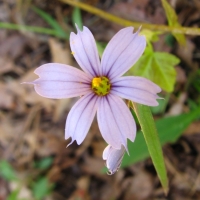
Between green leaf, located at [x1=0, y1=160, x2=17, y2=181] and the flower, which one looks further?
green leaf, located at [x1=0, y1=160, x2=17, y2=181]

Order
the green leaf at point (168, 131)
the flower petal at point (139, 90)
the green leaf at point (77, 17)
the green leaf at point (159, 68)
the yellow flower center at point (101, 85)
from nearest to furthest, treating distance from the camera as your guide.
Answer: the flower petal at point (139, 90) < the yellow flower center at point (101, 85) < the green leaf at point (159, 68) < the green leaf at point (168, 131) < the green leaf at point (77, 17)

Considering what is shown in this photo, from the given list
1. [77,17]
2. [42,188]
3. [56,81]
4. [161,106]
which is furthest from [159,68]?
[42,188]

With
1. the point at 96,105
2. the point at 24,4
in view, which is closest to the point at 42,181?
the point at 24,4

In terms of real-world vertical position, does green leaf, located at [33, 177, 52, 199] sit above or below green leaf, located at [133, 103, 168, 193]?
below

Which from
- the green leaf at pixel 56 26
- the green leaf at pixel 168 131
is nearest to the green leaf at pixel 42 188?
the green leaf at pixel 168 131

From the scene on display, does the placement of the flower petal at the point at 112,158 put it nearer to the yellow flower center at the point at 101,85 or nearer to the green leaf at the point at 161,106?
the yellow flower center at the point at 101,85

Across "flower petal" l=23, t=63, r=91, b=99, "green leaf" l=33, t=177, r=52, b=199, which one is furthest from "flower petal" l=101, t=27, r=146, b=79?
"green leaf" l=33, t=177, r=52, b=199

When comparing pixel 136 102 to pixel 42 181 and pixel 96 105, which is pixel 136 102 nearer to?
pixel 96 105

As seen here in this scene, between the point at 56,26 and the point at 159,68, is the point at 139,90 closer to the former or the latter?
the point at 159,68

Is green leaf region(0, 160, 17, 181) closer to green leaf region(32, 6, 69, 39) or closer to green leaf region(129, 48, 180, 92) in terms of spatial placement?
green leaf region(32, 6, 69, 39)
